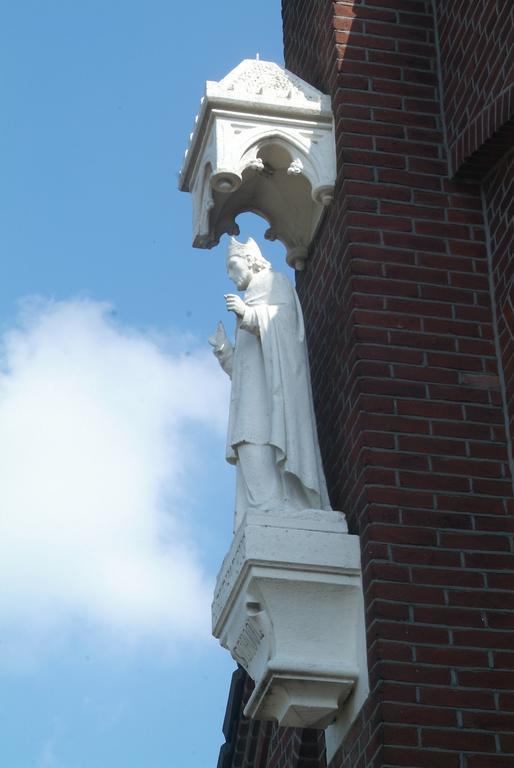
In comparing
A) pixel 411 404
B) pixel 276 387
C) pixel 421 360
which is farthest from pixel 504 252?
pixel 276 387

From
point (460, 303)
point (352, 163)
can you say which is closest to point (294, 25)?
point (352, 163)

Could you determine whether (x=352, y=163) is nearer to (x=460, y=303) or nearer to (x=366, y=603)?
(x=460, y=303)

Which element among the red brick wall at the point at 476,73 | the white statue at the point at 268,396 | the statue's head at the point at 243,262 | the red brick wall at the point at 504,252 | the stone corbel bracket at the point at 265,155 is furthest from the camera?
the stone corbel bracket at the point at 265,155

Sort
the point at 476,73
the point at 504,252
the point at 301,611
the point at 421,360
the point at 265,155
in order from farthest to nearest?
1. the point at 265,155
2. the point at 476,73
3. the point at 504,252
4. the point at 421,360
5. the point at 301,611

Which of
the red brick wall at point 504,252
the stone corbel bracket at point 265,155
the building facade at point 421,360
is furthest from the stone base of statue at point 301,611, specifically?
the stone corbel bracket at point 265,155

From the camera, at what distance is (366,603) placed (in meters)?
7.43

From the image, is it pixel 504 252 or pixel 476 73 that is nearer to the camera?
pixel 504 252

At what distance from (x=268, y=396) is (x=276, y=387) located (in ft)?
0.25

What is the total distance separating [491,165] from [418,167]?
1.27 feet

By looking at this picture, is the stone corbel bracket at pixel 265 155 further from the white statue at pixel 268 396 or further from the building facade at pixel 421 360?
the white statue at pixel 268 396

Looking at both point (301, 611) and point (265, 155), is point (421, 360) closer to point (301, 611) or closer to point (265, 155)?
point (301, 611)

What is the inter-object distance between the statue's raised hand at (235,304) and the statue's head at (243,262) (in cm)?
33

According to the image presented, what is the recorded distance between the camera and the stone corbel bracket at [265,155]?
356 inches

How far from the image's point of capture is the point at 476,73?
8.73 m
